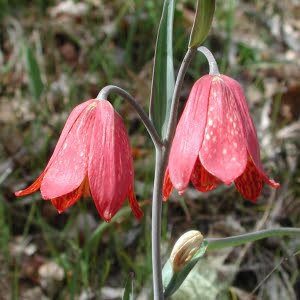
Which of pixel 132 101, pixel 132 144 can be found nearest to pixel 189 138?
pixel 132 101

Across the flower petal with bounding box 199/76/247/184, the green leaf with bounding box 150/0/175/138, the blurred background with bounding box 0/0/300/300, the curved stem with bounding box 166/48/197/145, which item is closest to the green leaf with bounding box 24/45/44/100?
the blurred background with bounding box 0/0/300/300

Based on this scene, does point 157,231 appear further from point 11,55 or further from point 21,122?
point 11,55

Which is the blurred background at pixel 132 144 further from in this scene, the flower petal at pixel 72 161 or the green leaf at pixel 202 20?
the green leaf at pixel 202 20

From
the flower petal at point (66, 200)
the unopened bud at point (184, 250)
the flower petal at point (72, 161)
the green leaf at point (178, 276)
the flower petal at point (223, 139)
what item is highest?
the flower petal at point (223, 139)

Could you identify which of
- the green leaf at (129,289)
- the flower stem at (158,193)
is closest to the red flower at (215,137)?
the flower stem at (158,193)

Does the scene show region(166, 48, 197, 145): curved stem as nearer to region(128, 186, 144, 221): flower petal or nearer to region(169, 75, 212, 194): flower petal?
region(169, 75, 212, 194): flower petal
